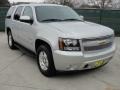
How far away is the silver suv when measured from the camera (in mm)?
4254

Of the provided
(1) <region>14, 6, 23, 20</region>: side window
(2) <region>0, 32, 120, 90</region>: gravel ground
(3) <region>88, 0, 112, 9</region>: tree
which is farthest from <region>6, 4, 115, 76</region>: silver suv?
(3) <region>88, 0, 112, 9</region>: tree

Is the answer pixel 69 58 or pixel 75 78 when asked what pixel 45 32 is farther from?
pixel 75 78

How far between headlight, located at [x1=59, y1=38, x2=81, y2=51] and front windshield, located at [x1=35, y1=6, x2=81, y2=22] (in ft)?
4.42

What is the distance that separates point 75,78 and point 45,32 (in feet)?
4.42

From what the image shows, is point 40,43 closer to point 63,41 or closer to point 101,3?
point 63,41

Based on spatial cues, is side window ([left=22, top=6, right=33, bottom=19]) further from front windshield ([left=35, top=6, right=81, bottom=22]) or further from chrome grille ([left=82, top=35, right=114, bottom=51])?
chrome grille ([left=82, top=35, right=114, bottom=51])

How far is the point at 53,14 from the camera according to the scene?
5664mm

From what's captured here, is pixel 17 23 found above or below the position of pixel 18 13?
below

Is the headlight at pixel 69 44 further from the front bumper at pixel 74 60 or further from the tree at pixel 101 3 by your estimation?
the tree at pixel 101 3

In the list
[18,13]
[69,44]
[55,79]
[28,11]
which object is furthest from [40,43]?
[18,13]

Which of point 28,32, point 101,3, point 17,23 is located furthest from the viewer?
point 101,3

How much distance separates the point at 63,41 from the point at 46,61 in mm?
844

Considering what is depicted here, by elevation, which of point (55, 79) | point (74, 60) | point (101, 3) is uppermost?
point (74, 60)

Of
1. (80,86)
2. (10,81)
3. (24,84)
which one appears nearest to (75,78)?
(80,86)
